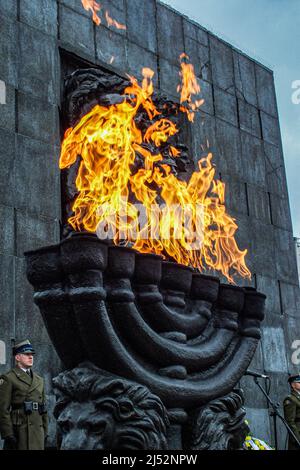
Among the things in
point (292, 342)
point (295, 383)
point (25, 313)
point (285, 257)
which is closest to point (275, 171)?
point (285, 257)

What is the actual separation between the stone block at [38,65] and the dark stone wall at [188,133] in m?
0.01

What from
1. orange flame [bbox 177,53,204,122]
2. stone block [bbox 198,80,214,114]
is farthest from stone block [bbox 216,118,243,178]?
orange flame [bbox 177,53,204,122]

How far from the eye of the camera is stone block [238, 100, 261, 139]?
12391 mm

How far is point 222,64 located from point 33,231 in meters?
5.75

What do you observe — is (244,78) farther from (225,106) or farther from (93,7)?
(93,7)

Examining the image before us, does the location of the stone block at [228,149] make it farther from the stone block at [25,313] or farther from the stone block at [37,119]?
the stone block at [25,313]

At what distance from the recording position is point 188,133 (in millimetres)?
11078

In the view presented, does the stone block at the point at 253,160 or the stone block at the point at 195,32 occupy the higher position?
the stone block at the point at 195,32

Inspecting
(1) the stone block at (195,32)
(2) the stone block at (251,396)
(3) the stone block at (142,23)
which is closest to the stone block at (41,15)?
(3) the stone block at (142,23)

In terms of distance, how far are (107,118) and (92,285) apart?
477 cm

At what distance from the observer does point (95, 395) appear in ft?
15.8

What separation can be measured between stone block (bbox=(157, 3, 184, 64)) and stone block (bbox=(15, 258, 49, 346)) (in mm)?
4911

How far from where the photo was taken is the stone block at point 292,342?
37.5 ft

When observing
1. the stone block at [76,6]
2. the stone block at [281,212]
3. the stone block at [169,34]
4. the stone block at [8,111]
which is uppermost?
the stone block at [169,34]
